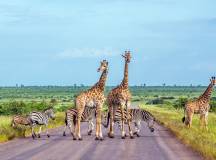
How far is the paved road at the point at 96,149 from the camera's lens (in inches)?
755

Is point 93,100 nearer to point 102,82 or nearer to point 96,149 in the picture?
point 102,82

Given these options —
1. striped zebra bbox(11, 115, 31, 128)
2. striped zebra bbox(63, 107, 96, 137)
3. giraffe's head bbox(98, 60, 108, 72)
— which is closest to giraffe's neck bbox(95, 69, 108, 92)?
giraffe's head bbox(98, 60, 108, 72)

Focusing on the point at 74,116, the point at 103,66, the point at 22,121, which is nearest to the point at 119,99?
the point at 103,66

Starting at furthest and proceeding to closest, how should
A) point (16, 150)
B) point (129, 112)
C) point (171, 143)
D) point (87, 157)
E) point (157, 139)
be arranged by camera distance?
point (129, 112) < point (157, 139) < point (171, 143) < point (16, 150) < point (87, 157)

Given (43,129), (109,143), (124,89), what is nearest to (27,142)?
(109,143)

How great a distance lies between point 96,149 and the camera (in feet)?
72.2

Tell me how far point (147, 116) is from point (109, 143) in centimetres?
599

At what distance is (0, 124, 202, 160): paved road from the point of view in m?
19.2

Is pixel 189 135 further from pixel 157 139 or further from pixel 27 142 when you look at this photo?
pixel 27 142

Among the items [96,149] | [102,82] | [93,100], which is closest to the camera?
[96,149]

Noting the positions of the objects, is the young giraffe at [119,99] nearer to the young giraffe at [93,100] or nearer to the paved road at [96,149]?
the young giraffe at [93,100]

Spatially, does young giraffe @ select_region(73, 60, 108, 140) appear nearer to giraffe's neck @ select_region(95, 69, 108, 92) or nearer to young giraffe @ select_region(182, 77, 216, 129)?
giraffe's neck @ select_region(95, 69, 108, 92)

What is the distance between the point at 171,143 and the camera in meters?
24.6

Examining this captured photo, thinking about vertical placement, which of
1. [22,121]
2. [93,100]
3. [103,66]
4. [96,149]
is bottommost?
[96,149]
